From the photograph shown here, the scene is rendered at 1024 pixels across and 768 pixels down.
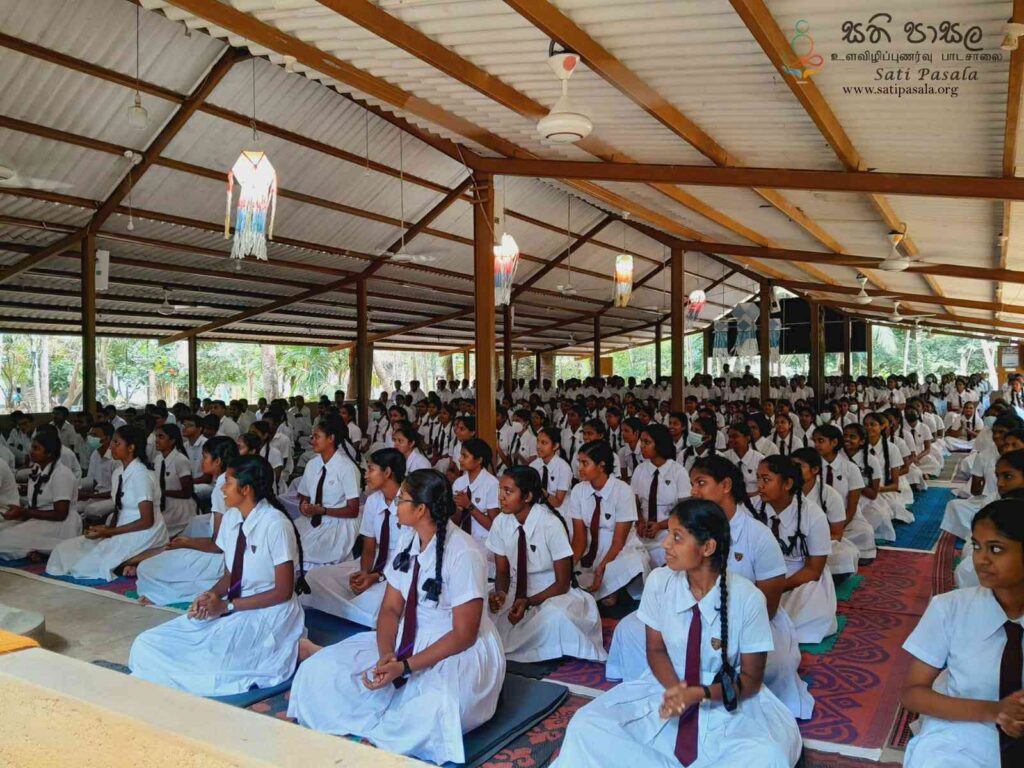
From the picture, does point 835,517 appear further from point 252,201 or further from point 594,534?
point 252,201

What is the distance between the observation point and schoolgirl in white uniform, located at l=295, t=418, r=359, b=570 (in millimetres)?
5656

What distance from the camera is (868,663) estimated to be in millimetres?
4098

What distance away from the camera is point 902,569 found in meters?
5.93

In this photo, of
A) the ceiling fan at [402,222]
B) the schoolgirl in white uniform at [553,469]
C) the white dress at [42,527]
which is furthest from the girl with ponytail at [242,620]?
the ceiling fan at [402,222]

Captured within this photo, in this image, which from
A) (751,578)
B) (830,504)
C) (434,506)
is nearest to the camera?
(434,506)

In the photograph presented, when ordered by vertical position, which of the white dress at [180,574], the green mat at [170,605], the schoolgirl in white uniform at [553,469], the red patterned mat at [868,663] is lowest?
the red patterned mat at [868,663]

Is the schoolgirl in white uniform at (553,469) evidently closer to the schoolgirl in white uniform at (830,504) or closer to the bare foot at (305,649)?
the schoolgirl in white uniform at (830,504)

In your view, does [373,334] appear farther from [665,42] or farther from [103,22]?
[665,42]

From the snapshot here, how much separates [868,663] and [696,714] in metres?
1.93

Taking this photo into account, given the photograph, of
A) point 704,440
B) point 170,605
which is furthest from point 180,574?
point 704,440

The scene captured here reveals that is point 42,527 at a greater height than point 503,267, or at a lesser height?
lesser

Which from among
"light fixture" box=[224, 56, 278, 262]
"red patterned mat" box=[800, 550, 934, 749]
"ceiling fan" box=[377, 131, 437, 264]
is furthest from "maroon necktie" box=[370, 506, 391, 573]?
"ceiling fan" box=[377, 131, 437, 264]

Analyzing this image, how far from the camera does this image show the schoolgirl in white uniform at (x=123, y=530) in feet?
18.1

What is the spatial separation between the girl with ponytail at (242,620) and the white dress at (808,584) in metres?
2.69
